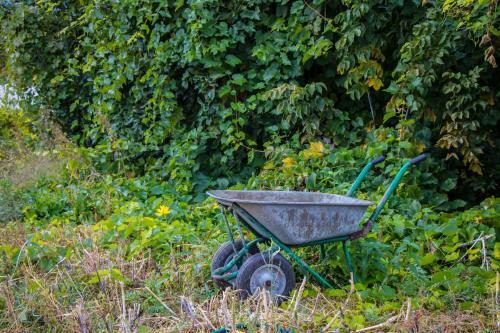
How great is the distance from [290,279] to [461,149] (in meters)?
2.16

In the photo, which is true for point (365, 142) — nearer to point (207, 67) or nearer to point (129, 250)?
point (207, 67)

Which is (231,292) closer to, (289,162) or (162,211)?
(162,211)

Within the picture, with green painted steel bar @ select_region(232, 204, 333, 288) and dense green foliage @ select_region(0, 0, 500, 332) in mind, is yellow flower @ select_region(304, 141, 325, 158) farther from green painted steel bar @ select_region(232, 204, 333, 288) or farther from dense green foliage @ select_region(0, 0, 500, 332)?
green painted steel bar @ select_region(232, 204, 333, 288)

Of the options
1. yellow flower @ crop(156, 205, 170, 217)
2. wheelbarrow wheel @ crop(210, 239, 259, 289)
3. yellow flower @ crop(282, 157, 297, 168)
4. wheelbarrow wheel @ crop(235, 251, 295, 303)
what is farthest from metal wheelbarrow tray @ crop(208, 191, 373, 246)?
yellow flower @ crop(282, 157, 297, 168)

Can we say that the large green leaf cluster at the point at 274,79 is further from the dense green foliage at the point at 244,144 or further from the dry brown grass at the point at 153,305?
the dry brown grass at the point at 153,305

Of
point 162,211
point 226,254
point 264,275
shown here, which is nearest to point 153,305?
point 226,254

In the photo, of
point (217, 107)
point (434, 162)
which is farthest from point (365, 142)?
point (217, 107)

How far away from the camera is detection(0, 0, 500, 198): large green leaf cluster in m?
4.43

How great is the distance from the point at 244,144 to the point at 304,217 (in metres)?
2.71

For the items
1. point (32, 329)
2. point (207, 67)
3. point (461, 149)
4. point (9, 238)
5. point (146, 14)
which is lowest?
point (32, 329)

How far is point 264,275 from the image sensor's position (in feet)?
9.95

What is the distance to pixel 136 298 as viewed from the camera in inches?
122

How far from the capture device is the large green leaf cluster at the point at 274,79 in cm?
443

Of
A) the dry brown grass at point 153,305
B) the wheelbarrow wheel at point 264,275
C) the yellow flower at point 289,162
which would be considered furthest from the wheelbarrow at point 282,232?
the yellow flower at point 289,162
